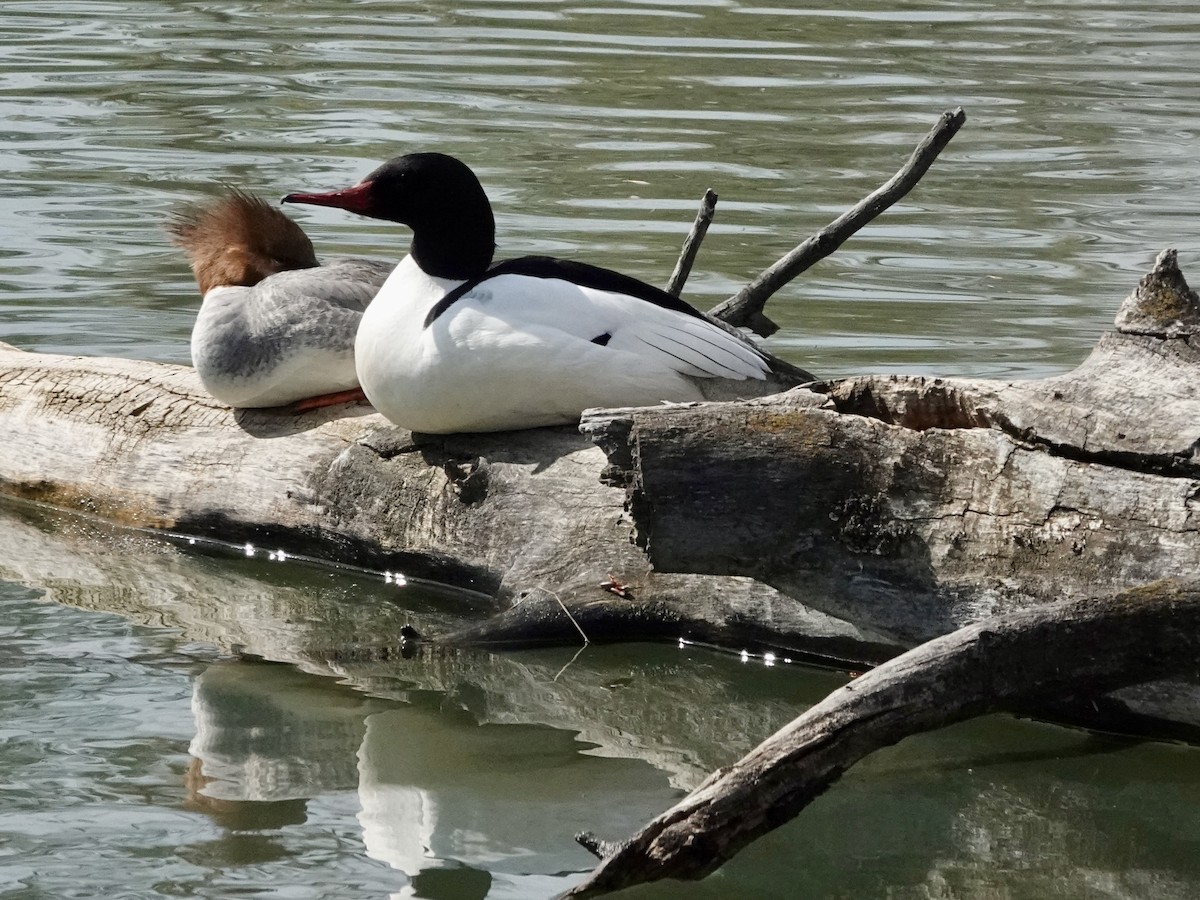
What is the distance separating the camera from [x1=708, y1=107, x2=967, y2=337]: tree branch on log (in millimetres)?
5672

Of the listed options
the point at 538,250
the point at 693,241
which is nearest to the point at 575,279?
the point at 693,241

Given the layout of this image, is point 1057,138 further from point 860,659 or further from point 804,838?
point 804,838

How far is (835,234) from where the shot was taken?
19.2 feet

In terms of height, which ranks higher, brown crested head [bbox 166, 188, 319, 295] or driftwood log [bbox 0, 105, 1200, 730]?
brown crested head [bbox 166, 188, 319, 295]

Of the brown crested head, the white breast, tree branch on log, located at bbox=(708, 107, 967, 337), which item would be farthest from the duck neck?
the brown crested head

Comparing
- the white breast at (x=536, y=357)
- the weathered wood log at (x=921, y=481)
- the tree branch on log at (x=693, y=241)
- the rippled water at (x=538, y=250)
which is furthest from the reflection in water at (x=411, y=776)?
the tree branch on log at (x=693, y=241)

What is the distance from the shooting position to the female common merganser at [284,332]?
556cm

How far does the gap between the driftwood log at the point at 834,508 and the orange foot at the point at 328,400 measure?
50cm

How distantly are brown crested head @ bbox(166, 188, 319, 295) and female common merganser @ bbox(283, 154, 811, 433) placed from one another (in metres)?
0.87

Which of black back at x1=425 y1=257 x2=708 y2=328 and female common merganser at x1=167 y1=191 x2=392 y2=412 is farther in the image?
female common merganser at x1=167 y1=191 x2=392 y2=412

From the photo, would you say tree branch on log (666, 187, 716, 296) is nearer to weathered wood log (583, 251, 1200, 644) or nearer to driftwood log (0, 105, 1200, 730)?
driftwood log (0, 105, 1200, 730)

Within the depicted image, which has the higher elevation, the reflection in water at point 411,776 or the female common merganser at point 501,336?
the female common merganser at point 501,336

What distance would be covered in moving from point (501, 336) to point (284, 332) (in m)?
0.92

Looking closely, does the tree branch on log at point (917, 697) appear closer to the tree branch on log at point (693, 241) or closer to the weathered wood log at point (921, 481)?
the weathered wood log at point (921, 481)
